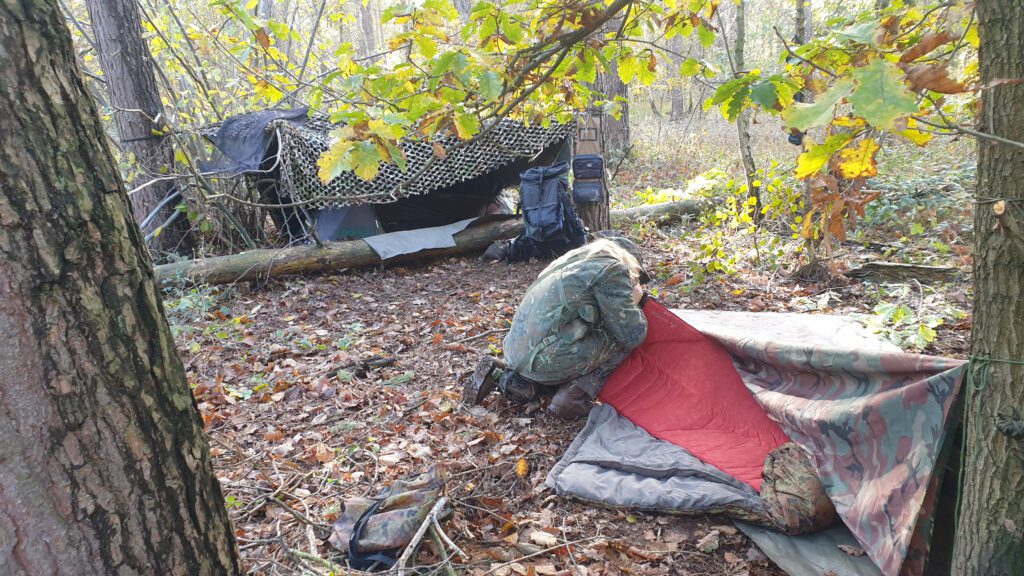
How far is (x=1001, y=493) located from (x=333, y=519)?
252cm

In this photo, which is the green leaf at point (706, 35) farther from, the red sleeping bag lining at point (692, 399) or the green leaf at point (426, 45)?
the red sleeping bag lining at point (692, 399)

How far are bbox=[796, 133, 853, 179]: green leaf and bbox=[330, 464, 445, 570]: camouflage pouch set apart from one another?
6.49 feet

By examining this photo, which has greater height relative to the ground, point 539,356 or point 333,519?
point 539,356

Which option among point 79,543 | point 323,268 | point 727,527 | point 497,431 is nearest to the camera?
point 79,543

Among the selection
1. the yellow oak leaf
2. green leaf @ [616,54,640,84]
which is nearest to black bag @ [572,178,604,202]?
green leaf @ [616,54,640,84]

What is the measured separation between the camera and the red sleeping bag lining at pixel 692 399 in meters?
3.00

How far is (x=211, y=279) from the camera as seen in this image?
608 centimetres

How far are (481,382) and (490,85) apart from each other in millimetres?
2150

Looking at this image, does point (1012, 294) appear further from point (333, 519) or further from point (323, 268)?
point (323, 268)

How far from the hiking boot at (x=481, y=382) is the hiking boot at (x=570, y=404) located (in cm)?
44

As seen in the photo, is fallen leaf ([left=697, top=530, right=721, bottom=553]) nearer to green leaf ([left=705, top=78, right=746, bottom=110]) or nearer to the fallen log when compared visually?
green leaf ([left=705, top=78, right=746, bottom=110])

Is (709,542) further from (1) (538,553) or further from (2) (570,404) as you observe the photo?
(2) (570,404)

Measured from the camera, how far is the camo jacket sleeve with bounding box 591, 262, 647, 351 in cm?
349

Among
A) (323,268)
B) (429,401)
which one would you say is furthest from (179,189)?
(429,401)
